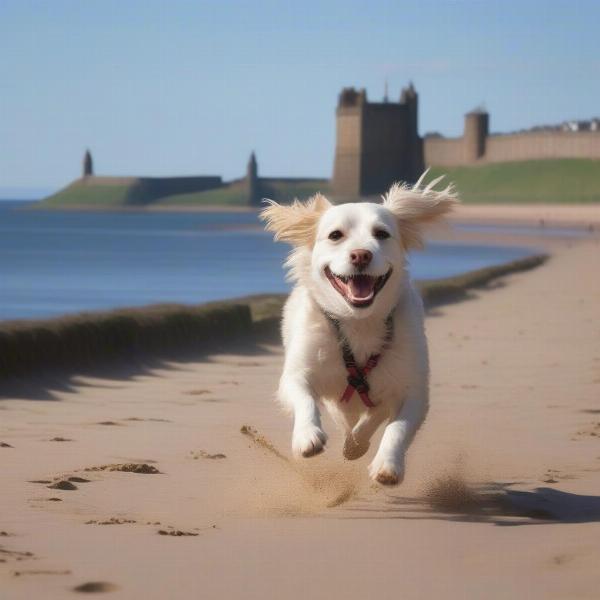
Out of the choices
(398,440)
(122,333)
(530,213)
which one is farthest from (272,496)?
(530,213)

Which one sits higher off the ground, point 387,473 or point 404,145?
point 387,473

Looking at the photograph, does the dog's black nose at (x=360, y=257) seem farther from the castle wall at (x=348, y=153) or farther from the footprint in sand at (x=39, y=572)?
the castle wall at (x=348, y=153)

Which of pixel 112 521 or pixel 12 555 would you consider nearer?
pixel 12 555

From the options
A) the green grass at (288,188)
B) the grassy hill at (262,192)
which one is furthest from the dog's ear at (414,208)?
the green grass at (288,188)

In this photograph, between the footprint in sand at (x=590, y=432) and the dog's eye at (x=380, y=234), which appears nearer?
the dog's eye at (x=380, y=234)

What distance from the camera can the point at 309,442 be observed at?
247 inches

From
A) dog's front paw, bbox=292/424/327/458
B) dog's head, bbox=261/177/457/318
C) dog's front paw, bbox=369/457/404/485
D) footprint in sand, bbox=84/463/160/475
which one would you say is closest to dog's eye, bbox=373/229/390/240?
dog's head, bbox=261/177/457/318

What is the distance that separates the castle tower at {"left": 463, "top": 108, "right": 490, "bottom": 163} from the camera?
6078 inches

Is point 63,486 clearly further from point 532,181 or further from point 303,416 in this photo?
point 532,181

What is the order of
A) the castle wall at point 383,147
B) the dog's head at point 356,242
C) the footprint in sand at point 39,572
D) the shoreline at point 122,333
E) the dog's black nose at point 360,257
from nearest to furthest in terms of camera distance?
1. the footprint in sand at point 39,572
2. the dog's black nose at point 360,257
3. the dog's head at point 356,242
4. the shoreline at point 122,333
5. the castle wall at point 383,147

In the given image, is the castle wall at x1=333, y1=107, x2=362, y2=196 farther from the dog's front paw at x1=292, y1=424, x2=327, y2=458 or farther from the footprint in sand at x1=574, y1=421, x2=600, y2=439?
the dog's front paw at x1=292, y1=424, x2=327, y2=458

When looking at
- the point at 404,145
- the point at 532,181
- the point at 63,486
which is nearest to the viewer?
the point at 63,486

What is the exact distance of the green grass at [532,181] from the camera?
486 feet

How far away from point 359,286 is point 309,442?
0.89 m
